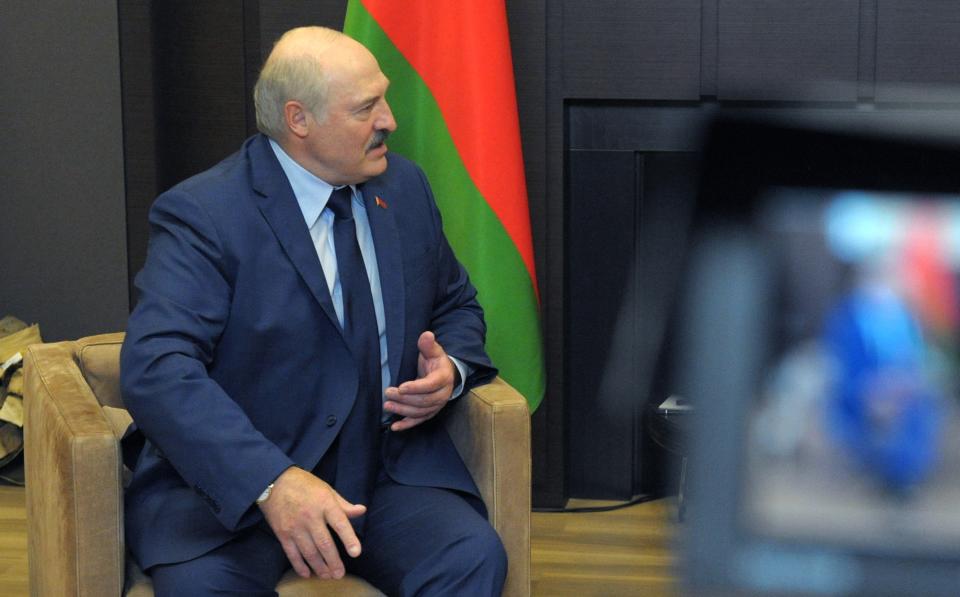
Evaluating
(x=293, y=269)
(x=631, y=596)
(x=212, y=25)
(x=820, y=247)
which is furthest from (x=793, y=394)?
(x=212, y=25)

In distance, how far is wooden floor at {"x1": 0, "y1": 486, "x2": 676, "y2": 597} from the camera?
2.85m

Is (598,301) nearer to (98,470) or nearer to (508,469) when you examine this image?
(508,469)

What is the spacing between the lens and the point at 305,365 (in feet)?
6.45

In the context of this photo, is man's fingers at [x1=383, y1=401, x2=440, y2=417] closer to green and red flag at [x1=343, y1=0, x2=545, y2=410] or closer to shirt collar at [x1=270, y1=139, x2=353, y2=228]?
shirt collar at [x1=270, y1=139, x2=353, y2=228]

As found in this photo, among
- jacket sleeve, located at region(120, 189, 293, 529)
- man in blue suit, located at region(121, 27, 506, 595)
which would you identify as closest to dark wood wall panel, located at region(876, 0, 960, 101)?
man in blue suit, located at region(121, 27, 506, 595)

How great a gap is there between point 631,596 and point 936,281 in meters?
2.28

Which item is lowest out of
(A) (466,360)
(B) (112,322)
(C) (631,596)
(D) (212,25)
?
(C) (631,596)

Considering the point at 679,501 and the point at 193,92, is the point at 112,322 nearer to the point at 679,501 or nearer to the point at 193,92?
the point at 193,92

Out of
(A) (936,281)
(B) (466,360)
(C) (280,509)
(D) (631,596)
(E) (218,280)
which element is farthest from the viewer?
(D) (631,596)

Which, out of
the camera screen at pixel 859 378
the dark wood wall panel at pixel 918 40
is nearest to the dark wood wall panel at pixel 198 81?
the dark wood wall panel at pixel 918 40

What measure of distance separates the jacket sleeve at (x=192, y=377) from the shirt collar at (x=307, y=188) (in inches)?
7.0

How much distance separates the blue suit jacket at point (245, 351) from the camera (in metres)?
1.80

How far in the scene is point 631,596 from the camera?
2797 millimetres

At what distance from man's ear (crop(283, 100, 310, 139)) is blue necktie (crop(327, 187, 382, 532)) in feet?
0.58
